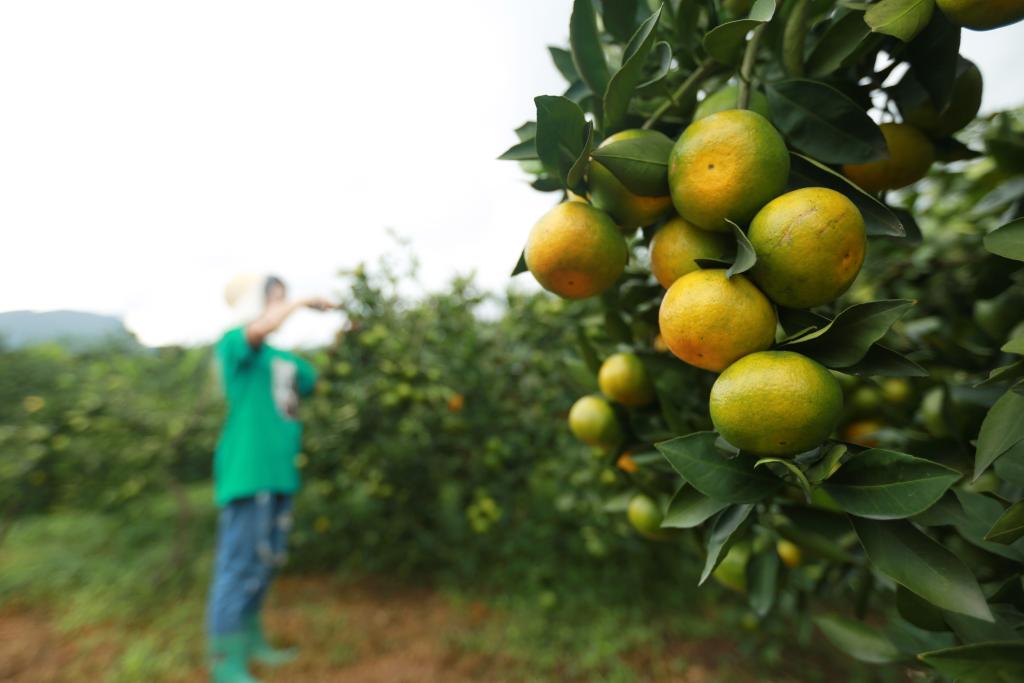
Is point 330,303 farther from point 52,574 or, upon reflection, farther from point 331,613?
point 52,574

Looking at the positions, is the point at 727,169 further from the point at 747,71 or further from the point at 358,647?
the point at 358,647

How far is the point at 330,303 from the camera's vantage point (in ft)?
8.18

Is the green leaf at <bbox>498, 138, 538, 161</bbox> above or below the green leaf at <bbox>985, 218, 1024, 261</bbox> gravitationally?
above

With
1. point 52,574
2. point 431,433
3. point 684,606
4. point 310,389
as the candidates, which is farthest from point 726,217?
point 52,574

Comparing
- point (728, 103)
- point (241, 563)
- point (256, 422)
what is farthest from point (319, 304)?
point (728, 103)

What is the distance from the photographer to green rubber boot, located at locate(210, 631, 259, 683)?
7.66 feet

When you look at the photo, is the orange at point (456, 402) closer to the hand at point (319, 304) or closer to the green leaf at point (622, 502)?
the hand at point (319, 304)

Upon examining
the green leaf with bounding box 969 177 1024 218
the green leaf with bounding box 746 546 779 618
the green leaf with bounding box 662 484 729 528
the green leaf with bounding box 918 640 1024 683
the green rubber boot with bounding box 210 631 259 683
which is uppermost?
the green leaf with bounding box 969 177 1024 218

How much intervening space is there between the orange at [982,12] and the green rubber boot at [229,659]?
3009mm

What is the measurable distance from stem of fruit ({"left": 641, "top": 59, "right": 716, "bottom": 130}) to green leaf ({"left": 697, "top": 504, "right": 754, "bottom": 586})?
1.61ft

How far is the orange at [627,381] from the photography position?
827mm

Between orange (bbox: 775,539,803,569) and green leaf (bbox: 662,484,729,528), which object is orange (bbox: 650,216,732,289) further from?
orange (bbox: 775,539,803,569)

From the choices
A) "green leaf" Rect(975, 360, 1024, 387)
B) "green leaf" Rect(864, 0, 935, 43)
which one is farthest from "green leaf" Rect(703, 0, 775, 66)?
"green leaf" Rect(975, 360, 1024, 387)

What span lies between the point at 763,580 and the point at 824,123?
0.73 m
